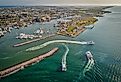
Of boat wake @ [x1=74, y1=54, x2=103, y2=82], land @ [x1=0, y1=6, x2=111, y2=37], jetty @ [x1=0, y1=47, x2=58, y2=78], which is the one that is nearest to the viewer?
boat wake @ [x1=74, y1=54, x2=103, y2=82]

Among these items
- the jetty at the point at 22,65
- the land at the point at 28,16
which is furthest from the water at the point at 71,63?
the land at the point at 28,16

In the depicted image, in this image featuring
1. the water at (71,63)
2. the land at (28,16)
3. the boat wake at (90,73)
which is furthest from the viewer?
the land at (28,16)

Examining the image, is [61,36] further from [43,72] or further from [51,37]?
[43,72]

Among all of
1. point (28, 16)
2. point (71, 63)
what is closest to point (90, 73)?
point (71, 63)

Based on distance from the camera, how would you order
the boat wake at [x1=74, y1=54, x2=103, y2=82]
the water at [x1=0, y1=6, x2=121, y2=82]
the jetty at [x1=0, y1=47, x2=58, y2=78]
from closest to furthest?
1. the boat wake at [x1=74, y1=54, x2=103, y2=82]
2. the water at [x1=0, y1=6, x2=121, y2=82]
3. the jetty at [x1=0, y1=47, x2=58, y2=78]

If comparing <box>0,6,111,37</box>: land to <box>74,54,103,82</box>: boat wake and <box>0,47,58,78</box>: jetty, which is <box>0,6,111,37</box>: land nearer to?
<box>0,47,58,78</box>: jetty

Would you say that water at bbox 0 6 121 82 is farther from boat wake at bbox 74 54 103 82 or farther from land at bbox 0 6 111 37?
land at bbox 0 6 111 37

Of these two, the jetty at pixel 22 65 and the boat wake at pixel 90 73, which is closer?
the boat wake at pixel 90 73

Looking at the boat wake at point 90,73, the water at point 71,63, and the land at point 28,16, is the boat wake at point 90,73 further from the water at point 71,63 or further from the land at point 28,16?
the land at point 28,16

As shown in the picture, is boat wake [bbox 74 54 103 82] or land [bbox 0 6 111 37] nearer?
boat wake [bbox 74 54 103 82]

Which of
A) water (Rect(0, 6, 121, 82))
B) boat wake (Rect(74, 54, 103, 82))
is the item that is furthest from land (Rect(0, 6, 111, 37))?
boat wake (Rect(74, 54, 103, 82))

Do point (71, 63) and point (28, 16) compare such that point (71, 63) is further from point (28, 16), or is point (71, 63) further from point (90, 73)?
point (28, 16)
